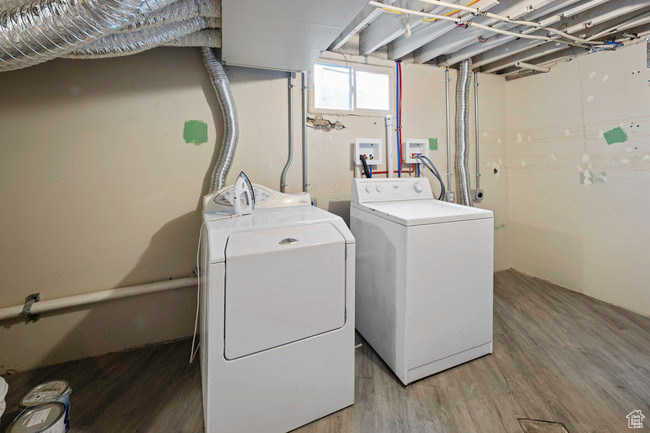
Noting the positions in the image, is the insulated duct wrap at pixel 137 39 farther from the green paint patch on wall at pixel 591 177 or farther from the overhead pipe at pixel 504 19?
the green paint patch on wall at pixel 591 177

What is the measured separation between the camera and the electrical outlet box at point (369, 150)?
2.18 m

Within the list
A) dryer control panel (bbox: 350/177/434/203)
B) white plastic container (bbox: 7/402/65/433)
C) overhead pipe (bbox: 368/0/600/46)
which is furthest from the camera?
dryer control panel (bbox: 350/177/434/203)

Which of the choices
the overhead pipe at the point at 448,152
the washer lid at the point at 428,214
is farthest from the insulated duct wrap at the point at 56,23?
the overhead pipe at the point at 448,152

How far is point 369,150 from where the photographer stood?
7.34 feet

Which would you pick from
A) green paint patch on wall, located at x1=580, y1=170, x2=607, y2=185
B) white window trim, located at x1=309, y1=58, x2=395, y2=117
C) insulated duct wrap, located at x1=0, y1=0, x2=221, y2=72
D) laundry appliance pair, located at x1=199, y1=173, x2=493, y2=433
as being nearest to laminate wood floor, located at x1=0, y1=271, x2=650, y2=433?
laundry appliance pair, located at x1=199, y1=173, x2=493, y2=433

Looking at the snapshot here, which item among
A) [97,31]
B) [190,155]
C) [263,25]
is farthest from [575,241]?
[97,31]

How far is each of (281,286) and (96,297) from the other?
136cm

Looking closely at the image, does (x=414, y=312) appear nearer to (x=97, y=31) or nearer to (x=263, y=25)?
(x=263, y=25)

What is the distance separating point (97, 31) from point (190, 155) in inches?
34.9

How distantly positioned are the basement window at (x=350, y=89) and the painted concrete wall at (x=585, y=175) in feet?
5.11

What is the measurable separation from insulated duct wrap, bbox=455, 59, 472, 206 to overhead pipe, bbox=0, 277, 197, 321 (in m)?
2.40

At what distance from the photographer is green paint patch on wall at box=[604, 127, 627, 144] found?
210 cm

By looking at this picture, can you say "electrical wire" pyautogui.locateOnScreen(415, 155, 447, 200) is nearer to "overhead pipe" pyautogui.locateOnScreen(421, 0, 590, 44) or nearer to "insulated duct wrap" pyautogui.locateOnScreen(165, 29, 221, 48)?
"overhead pipe" pyautogui.locateOnScreen(421, 0, 590, 44)

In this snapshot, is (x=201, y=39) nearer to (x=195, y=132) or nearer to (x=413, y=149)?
(x=195, y=132)
